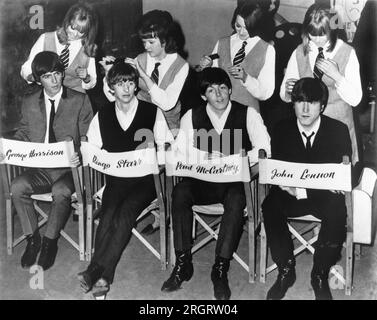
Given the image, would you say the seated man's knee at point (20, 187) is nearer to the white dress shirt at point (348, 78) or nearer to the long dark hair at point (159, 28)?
the long dark hair at point (159, 28)

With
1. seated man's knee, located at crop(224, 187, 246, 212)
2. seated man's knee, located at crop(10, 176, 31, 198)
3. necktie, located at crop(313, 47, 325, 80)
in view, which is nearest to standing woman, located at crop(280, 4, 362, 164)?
necktie, located at crop(313, 47, 325, 80)

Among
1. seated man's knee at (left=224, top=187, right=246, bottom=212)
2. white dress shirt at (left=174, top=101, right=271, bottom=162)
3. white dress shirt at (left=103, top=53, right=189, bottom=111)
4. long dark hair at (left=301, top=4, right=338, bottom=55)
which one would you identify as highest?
long dark hair at (left=301, top=4, right=338, bottom=55)

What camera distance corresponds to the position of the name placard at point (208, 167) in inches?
124

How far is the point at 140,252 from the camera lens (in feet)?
11.9

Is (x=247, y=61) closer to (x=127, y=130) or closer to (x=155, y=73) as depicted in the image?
(x=155, y=73)

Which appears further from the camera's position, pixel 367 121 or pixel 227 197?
pixel 367 121

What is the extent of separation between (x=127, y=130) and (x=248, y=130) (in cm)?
71

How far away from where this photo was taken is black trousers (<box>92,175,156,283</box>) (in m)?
3.24

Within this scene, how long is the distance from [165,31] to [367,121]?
135 cm

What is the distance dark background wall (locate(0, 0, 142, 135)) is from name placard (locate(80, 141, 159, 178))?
1.40 feet

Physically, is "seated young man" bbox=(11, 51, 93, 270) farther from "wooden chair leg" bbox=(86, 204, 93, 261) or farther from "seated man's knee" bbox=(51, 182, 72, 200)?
"wooden chair leg" bbox=(86, 204, 93, 261)

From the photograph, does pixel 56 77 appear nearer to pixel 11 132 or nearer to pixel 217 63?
pixel 11 132

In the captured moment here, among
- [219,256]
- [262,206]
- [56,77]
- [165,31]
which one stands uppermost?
[165,31]
